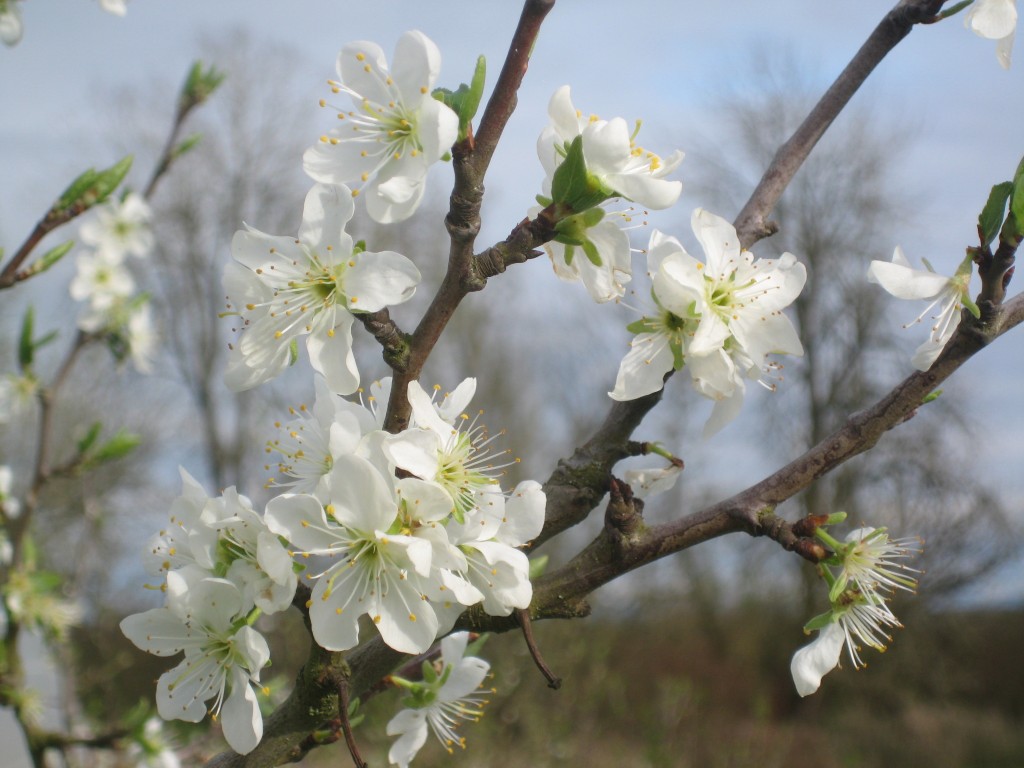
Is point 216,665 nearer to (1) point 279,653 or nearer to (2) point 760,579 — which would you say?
(1) point 279,653

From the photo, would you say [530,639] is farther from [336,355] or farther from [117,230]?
[117,230]

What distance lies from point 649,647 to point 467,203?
1394 cm

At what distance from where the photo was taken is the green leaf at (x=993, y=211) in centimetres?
100

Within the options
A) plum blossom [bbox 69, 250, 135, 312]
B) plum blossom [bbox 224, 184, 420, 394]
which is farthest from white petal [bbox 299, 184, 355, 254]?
plum blossom [bbox 69, 250, 135, 312]

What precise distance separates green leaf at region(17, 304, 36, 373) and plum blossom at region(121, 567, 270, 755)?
4.07 ft

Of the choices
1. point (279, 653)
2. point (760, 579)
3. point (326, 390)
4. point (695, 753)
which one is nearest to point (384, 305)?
point (326, 390)

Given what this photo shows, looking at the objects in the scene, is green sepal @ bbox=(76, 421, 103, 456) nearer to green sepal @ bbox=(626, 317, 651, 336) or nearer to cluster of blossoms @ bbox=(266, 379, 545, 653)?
cluster of blossoms @ bbox=(266, 379, 545, 653)

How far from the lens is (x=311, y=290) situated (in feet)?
3.50

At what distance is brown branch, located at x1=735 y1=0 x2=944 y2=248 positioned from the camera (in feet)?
4.03

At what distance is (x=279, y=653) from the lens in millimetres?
8328

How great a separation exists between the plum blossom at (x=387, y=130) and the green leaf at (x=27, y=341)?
133 centimetres

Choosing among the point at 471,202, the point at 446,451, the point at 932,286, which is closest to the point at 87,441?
the point at 446,451

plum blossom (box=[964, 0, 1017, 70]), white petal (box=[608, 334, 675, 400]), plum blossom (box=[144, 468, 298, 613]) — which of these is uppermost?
plum blossom (box=[964, 0, 1017, 70])

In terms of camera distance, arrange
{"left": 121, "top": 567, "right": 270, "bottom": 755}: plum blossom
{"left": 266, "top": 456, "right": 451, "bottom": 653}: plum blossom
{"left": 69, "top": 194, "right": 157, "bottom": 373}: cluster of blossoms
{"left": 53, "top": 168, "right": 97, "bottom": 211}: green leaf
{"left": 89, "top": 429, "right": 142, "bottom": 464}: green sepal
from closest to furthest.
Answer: {"left": 266, "top": 456, "right": 451, "bottom": 653}: plum blossom → {"left": 121, "top": 567, "right": 270, "bottom": 755}: plum blossom → {"left": 53, "top": 168, "right": 97, "bottom": 211}: green leaf → {"left": 89, "top": 429, "right": 142, "bottom": 464}: green sepal → {"left": 69, "top": 194, "right": 157, "bottom": 373}: cluster of blossoms
